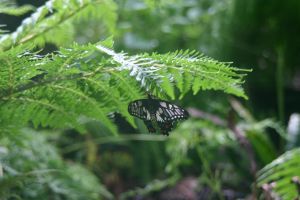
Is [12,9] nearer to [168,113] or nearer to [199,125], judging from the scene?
[168,113]

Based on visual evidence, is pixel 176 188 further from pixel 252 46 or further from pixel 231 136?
pixel 252 46

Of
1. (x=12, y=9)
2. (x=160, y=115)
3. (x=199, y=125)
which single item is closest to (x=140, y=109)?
(x=160, y=115)

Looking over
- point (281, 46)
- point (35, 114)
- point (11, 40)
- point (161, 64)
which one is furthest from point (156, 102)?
point (281, 46)

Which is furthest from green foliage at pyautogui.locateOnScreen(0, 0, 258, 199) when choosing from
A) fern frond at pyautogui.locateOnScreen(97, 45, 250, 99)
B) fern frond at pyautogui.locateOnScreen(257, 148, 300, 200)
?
fern frond at pyautogui.locateOnScreen(257, 148, 300, 200)

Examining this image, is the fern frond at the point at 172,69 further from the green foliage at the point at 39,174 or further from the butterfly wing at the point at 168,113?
the green foliage at the point at 39,174

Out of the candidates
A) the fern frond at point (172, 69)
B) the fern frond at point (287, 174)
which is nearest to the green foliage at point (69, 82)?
the fern frond at point (172, 69)

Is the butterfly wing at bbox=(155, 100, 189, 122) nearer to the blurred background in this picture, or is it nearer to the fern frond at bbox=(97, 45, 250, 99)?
the fern frond at bbox=(97, 45, 250, 99)
